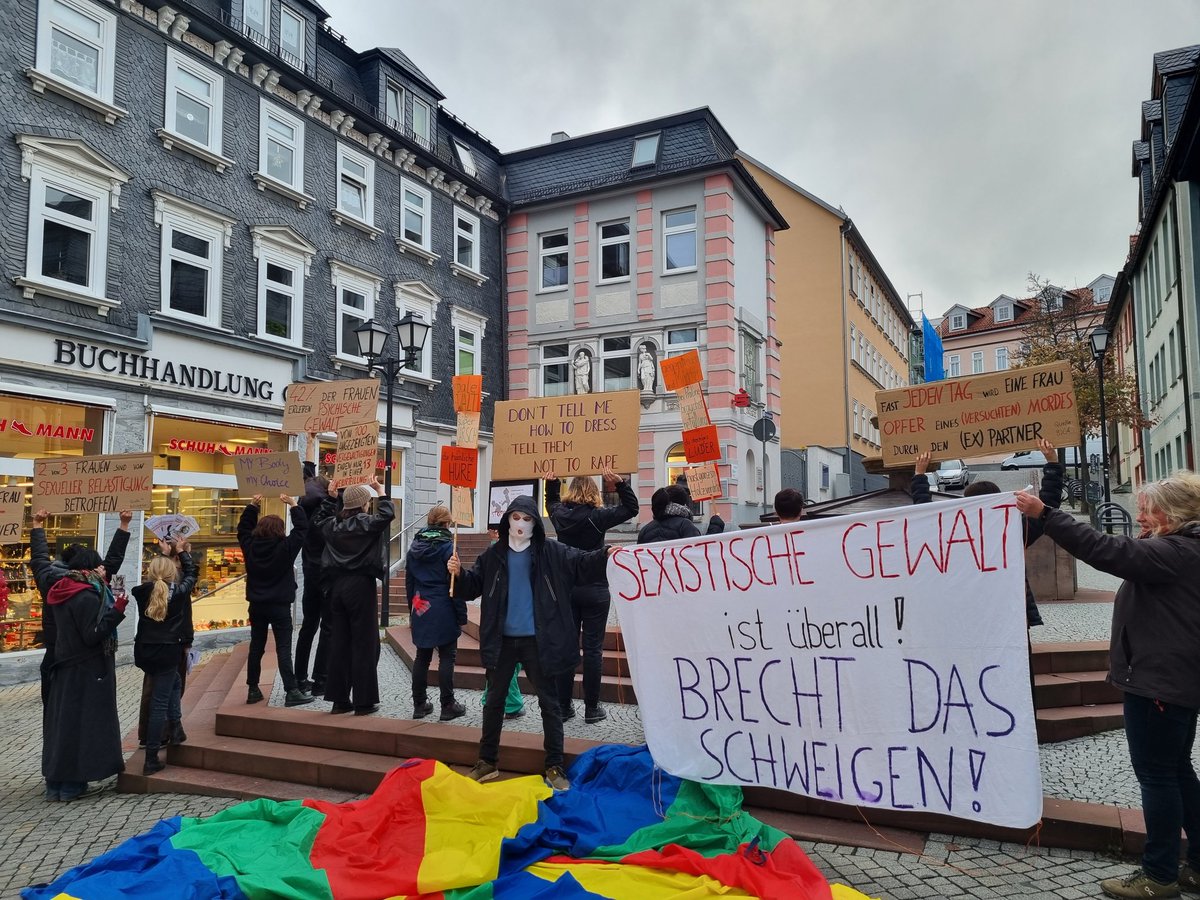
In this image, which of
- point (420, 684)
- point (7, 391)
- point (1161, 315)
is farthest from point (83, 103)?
point (1161, 315)

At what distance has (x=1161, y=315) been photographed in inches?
1041

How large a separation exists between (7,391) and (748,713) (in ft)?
38.9

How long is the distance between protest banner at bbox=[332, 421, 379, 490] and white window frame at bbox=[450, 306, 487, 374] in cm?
1371

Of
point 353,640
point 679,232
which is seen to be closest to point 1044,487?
point 353,640

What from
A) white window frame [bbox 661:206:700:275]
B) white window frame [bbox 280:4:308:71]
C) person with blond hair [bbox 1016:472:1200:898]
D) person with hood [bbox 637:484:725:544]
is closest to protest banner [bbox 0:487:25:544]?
person with hood [bbox 637:484:725:544]

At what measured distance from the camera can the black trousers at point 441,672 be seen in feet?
22.7

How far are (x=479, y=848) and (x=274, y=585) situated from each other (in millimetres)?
4127

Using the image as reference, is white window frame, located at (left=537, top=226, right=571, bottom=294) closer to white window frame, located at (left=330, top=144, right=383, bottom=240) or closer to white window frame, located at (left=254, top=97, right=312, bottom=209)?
white window frame, located at (left=330, top=144, right=383, bottom=240)

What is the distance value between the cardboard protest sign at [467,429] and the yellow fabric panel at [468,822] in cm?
371

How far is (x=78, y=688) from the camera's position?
616cm

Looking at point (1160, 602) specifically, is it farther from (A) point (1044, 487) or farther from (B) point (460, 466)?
(B) point (460, 466)

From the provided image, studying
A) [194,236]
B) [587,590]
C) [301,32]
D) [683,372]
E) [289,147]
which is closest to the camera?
[587,590]

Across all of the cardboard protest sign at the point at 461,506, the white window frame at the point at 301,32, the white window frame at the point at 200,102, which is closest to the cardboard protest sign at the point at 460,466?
the cardboard protest sign at the point at 461,506

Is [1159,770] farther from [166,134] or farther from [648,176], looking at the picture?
[648,176]
